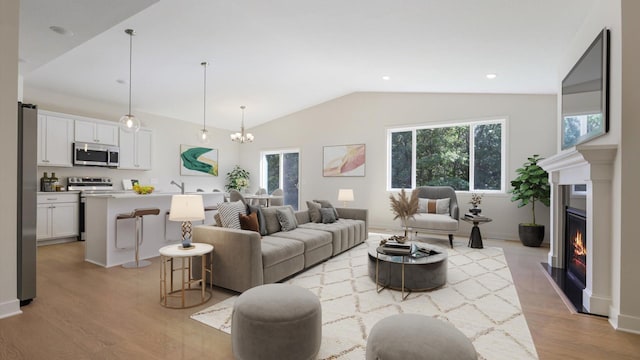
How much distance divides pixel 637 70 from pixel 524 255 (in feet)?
10.5

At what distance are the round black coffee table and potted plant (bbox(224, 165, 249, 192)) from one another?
20.3 ft

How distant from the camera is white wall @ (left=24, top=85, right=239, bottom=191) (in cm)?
570

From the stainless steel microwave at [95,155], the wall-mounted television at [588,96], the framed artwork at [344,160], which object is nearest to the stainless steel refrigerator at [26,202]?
the stainless steel microwave at [95,155]

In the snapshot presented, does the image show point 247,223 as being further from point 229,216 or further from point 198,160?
point 198,160

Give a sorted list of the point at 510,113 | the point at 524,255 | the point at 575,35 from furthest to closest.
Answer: the point at 510,113, the point at 524,255, the point at 575,35

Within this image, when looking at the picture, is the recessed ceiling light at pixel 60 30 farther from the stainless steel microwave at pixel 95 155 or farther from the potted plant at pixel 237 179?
the potted plant at pixel 237 179

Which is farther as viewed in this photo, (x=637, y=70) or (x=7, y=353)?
(x=637, y=70)

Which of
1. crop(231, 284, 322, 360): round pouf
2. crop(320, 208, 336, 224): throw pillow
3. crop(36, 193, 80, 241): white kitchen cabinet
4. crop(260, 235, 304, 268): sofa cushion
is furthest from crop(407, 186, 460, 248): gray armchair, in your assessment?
crop(36, 193, 80, 241): white kitchen cabinet

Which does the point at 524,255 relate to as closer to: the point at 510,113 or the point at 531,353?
the point at 510,113

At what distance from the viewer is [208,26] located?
13.5ft

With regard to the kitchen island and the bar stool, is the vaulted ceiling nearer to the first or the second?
the kitchen island

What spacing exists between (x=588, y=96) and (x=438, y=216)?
3062 mm

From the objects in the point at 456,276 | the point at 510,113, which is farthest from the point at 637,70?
the point at 510,113

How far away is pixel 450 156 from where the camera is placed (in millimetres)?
6633
